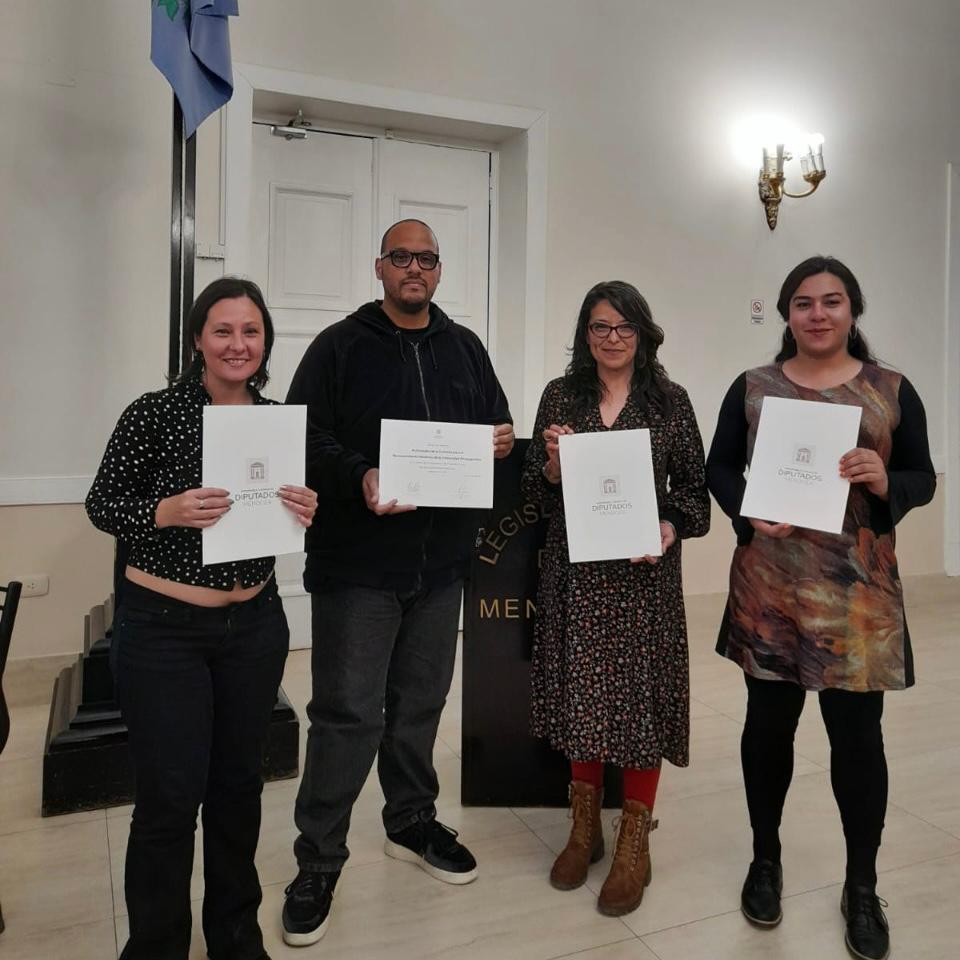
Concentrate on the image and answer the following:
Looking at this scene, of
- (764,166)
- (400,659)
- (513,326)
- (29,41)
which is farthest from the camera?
(764,166)

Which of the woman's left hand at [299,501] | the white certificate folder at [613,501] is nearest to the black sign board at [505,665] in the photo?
the white certificate folder at [613,501]

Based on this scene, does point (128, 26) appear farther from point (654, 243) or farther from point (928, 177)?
point (928, 177)

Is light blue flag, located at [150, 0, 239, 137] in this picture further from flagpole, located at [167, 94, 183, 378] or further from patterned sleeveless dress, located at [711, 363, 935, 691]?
patterned sleeveless dress, located at [711, 363, 935, 691]

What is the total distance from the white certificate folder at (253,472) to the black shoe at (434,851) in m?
0.97

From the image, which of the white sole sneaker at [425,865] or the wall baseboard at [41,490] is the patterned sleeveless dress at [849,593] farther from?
the wall baseboard at [41,490]

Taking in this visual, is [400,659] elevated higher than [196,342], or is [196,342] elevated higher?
[196,342]

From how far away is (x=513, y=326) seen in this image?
4133 millimetres

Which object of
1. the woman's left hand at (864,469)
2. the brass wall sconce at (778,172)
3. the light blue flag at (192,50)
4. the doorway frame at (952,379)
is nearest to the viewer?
the woman's left hand at (864,469)

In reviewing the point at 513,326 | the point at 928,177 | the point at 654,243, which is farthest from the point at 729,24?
the point at 513,326

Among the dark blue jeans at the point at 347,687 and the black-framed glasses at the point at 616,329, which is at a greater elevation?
the black-framed glasses at the point at 616,329

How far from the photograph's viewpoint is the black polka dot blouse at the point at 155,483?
1420 mm

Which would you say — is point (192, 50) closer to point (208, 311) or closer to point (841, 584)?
point (208, 311)

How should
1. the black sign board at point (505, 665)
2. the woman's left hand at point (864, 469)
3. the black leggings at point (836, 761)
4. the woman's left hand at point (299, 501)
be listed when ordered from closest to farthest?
the woman's left hand at point (299, 501)
the woman's left hand at point (864, 469)
the black leggings at point (836, 761)
the black sign board at point (505, 665)

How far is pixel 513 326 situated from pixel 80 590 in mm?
2224
